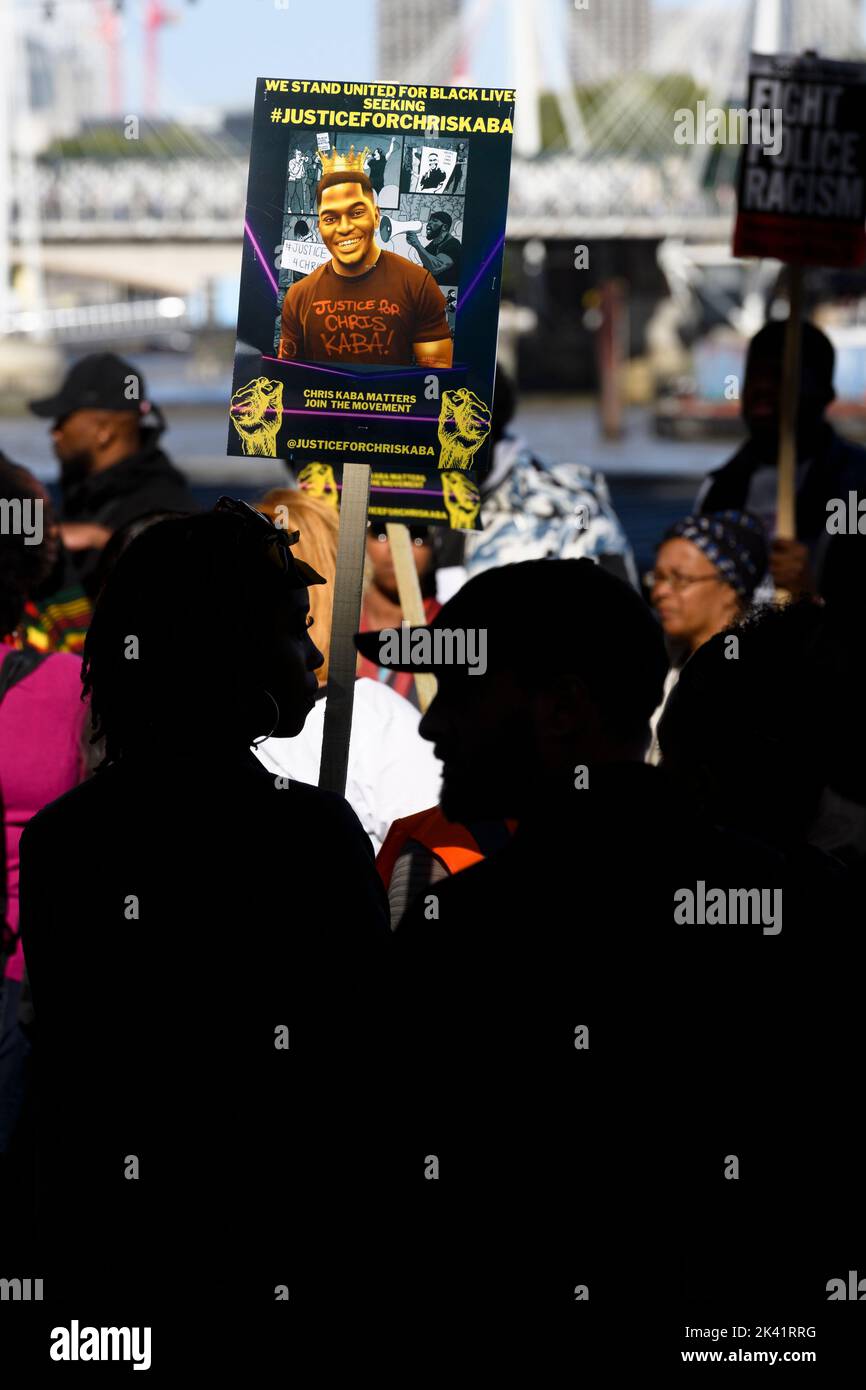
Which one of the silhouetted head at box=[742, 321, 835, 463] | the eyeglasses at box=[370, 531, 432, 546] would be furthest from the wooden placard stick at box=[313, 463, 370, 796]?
the silhouetted head at box=[742, 321, 835, 463]

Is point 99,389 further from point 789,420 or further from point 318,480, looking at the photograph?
point 789,420

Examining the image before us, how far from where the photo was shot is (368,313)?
125 inches

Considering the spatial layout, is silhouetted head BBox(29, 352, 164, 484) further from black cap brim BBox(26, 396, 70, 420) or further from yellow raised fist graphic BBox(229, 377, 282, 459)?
yellow raised fist graphic BBox(229, 377, 282, 459)

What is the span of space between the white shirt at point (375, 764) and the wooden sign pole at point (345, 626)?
162 millimetres

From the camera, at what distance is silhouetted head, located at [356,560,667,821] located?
214 centimetres

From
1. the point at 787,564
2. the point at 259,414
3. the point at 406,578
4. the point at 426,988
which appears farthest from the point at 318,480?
the point at 426,988

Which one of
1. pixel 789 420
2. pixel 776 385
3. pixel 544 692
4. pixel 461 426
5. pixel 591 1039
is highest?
pixel 776 385

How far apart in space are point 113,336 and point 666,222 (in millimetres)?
27074

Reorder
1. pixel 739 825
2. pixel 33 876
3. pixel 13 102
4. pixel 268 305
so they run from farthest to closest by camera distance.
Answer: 1. pixel 13 102
2. pixel 268 305
3. pixel 739 825
4. pixel 33 876

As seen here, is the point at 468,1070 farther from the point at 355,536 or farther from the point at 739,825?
the point at 355,536

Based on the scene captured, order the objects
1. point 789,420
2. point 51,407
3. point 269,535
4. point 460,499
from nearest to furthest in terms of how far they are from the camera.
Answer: point 269,535, point 460,499, point 789,420, point 51,407

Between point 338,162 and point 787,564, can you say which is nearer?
point 338,162

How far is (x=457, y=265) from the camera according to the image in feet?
10.5
